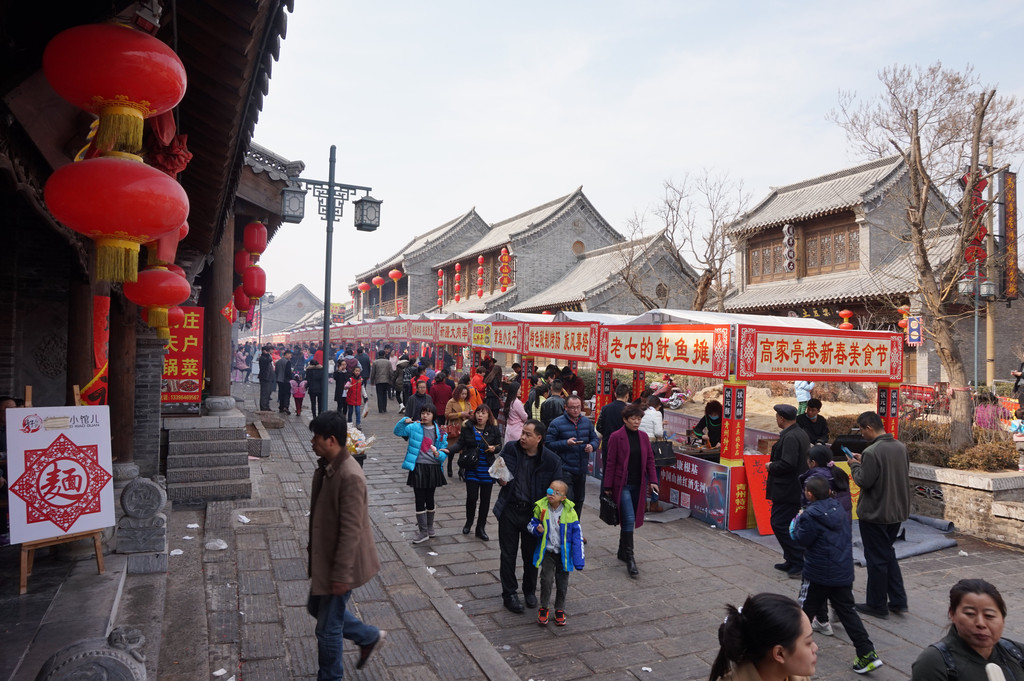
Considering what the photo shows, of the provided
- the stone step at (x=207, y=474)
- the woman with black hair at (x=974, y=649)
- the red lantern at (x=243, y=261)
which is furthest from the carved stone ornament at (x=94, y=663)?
the red lantern at (x=243, y=261)

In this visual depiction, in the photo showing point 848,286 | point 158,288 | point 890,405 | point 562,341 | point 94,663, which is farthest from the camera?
point 848,286

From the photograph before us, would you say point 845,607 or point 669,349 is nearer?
point 845,607

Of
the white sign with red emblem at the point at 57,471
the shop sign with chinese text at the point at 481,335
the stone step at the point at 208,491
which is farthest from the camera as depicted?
the shop sign with chinese text at the point at 481,335

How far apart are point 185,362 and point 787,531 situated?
334 inches

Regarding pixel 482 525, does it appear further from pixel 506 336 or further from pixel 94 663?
pixel 506 336

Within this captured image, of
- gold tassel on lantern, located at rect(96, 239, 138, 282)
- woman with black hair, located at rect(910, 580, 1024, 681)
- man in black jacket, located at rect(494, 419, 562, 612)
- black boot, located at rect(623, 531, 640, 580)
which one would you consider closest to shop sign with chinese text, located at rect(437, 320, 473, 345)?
black boot, located at rect(623, 531, 640, 580)

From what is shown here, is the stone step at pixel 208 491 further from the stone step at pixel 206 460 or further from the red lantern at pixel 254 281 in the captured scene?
the red lantern at pixel 254 281

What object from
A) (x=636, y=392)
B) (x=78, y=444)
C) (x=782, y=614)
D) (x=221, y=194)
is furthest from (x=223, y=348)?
(x=782, y=614)

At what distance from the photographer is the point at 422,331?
21594 millimetres

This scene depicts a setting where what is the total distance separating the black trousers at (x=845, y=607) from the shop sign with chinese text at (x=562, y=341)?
706cm

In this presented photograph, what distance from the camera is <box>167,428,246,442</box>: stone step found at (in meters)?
8.48

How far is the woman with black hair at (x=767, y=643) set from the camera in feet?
6.25

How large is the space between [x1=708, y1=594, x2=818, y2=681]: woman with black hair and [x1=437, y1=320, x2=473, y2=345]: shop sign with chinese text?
1627cm

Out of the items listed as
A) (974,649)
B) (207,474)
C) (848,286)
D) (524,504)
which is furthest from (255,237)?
(848,286)
